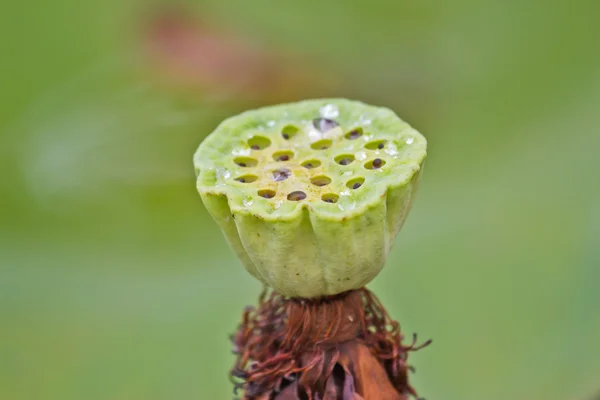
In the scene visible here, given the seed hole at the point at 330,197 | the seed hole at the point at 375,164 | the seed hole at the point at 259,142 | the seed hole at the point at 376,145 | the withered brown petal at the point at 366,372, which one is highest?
the seed hole at the point at 259,142

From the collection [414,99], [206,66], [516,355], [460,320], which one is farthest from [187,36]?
[516,355]

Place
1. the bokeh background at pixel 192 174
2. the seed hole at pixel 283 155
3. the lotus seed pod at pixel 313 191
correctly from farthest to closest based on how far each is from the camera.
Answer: the bokeh background at pixel 192 174 → the seed hole at pixel 283 155 → the lotus seed pod at pixel 313 191

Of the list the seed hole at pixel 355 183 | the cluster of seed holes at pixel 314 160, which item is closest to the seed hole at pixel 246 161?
the cluster of seed holes at pixel 314 160

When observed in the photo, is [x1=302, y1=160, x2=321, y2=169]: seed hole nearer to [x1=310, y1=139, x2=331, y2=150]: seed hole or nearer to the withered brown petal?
[x1=310, y1=139, x2=331, y2=150]: seed hole

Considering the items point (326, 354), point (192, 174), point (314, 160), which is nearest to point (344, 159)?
point (314, 160)

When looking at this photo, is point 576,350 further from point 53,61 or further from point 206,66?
point 53,61

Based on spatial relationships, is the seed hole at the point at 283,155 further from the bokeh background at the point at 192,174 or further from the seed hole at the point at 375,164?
the bokeh background at the point at 192,174
